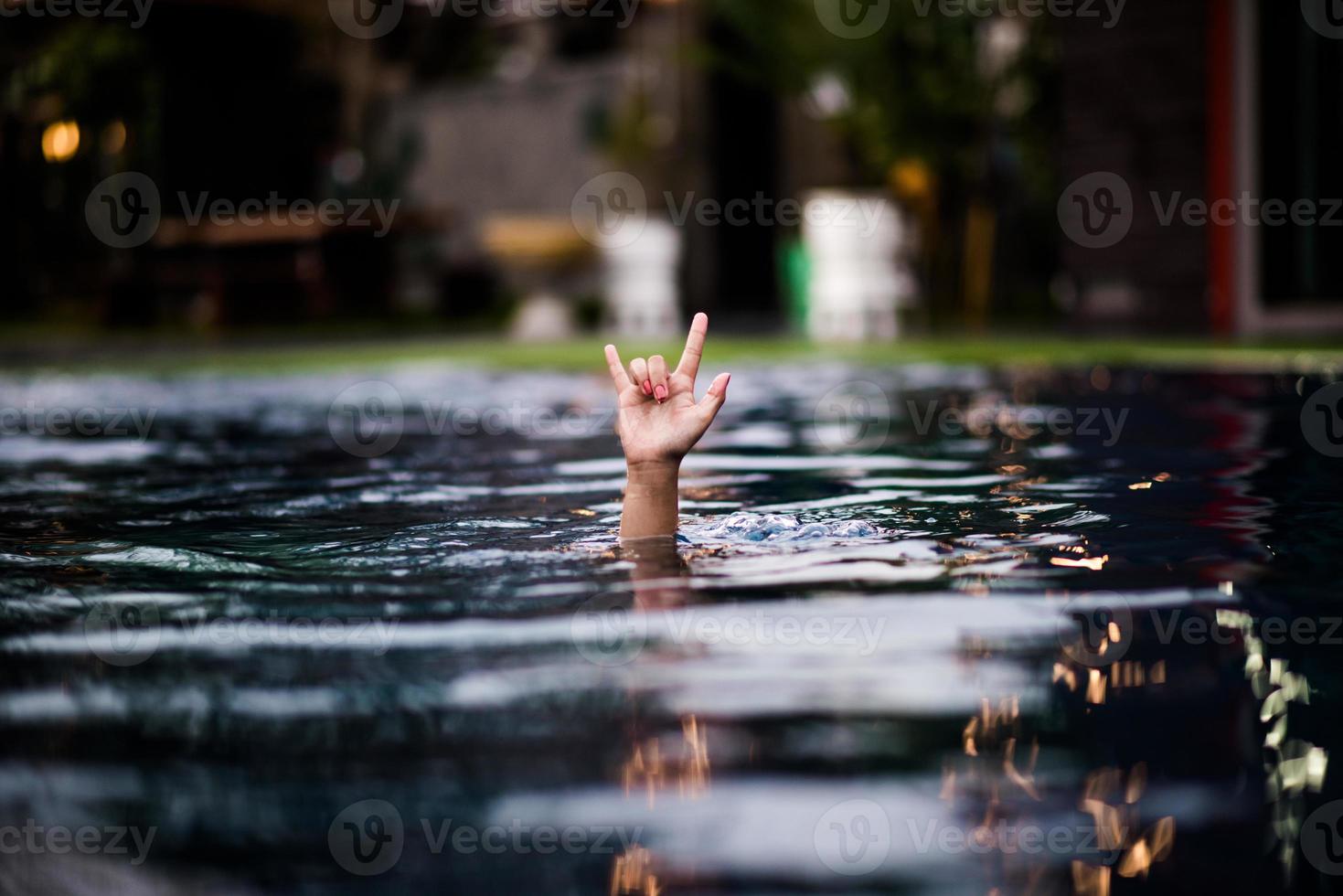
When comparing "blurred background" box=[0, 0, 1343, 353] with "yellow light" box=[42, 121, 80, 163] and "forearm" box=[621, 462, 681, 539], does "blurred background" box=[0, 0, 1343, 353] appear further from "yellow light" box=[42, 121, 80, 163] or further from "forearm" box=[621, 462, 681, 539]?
"forearm" box=[621, 462, 681, 539]

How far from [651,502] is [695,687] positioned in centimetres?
126

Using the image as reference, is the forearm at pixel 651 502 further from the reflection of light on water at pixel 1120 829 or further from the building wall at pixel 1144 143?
the building wall at pixel 1144 143

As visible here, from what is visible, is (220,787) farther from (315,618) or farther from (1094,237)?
(1094,237)

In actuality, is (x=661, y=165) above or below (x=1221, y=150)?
above

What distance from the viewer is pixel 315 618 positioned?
2.53m

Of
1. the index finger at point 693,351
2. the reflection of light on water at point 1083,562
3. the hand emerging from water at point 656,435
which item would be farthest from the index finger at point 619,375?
the reflection of light on water at point 1083,562

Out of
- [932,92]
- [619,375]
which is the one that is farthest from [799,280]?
[619,375]

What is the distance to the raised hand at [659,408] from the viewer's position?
3.24 m

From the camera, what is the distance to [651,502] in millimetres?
3316

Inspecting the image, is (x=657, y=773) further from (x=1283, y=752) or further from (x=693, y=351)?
(x=693, y=351)

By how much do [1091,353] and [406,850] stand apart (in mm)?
7622

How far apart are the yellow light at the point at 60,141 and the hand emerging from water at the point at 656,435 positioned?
45.2ft

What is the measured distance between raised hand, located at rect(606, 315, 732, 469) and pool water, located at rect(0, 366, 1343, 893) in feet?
0.76

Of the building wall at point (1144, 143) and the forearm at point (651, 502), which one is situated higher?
the building wall at point (1144, 143)
